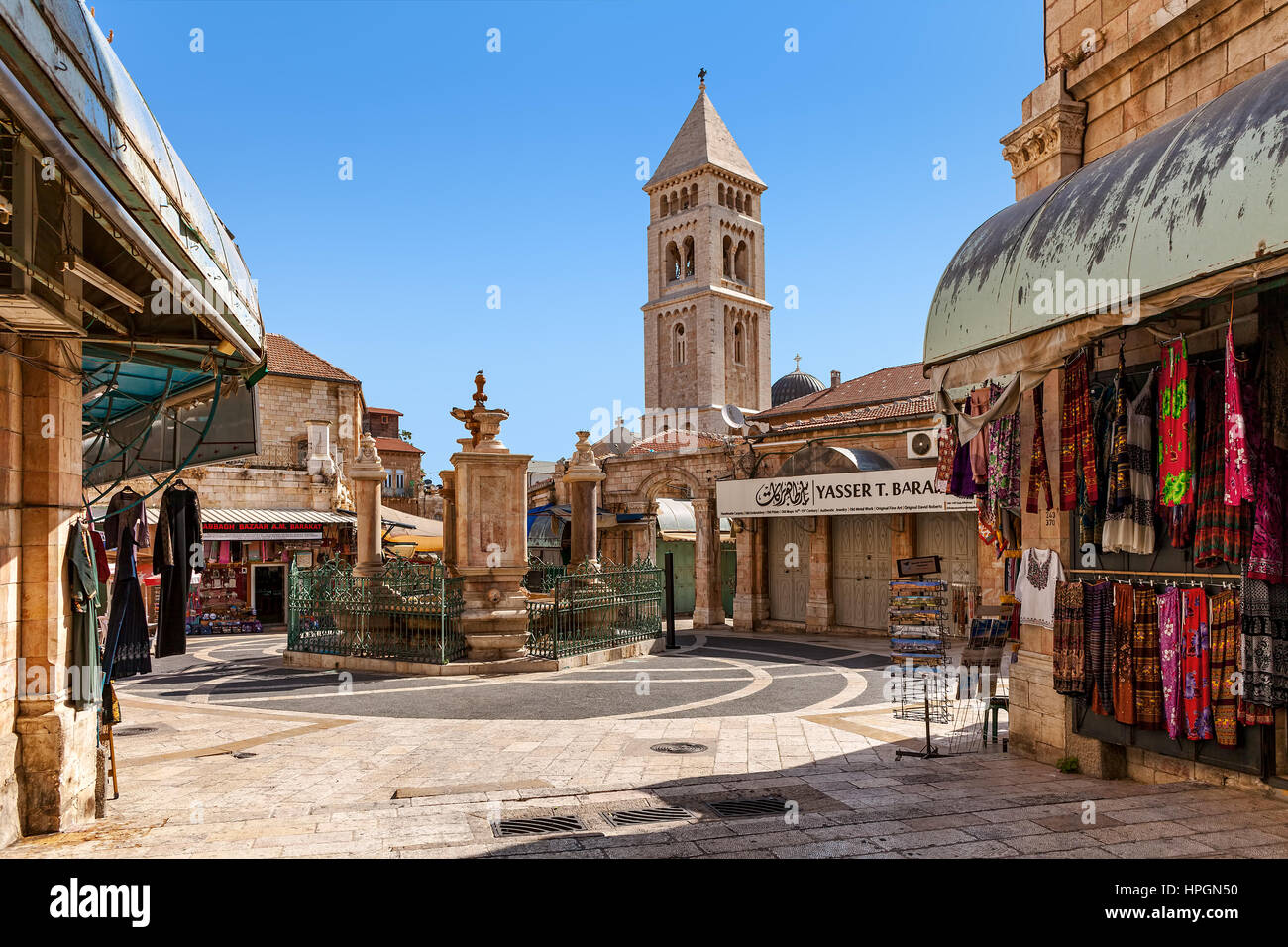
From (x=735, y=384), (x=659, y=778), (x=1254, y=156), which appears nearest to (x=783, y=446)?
(x=659, y=778)

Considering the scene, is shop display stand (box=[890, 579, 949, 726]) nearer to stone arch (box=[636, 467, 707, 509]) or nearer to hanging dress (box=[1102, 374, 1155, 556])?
hanging dress (box=[1102, 374, 1155, 556])

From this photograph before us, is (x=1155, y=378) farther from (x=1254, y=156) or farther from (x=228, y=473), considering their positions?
(x=228, y=473)

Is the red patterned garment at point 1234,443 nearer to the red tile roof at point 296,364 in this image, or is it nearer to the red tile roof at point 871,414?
the red tile roof at point 871,414

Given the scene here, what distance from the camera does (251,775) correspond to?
27.3 feet

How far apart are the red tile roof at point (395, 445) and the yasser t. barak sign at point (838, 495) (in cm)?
3614

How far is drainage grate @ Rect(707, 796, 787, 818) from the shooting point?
6.55 metres

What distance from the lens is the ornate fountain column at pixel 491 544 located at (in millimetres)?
16031

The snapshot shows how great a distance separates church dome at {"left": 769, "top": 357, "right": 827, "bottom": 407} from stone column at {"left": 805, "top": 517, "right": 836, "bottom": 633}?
128ft

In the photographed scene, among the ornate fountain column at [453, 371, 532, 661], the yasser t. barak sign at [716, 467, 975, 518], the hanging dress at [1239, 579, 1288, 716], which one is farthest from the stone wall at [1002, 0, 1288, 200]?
the ornate fountain column at [453, 371, 532, 661]

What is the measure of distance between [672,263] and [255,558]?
50.8 m

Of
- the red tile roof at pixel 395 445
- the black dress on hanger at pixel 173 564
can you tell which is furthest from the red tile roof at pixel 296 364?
the black dress on hanger at pixel 173 564

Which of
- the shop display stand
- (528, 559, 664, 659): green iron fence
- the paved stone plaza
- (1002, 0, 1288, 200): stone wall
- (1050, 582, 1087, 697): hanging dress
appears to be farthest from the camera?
(528, 559, 664, 659): green iron fence

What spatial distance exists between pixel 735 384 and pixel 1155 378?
6247 cm

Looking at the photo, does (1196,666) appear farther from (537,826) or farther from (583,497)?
(583,497)
